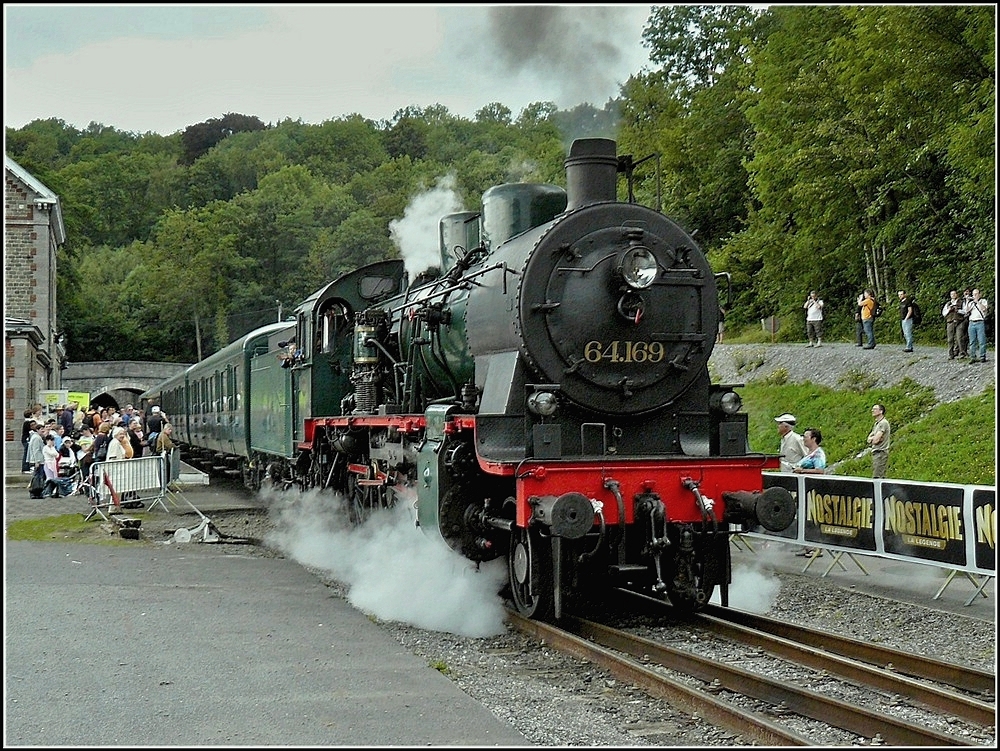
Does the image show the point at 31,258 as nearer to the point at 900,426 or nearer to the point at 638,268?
the point at 900,426

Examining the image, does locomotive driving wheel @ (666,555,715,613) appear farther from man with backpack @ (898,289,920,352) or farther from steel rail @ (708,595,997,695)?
man with backpack @ (898,289,920,352)

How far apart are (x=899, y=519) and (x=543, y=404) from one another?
4.28 metres

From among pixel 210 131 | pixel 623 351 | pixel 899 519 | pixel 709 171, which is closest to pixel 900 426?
pixel 899 519

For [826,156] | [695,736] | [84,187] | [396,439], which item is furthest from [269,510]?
[84,187]

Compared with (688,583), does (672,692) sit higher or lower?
A: lower

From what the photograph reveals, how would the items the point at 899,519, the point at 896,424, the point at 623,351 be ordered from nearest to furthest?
the point at 623,351, the point at 899,519, the point at 896,424

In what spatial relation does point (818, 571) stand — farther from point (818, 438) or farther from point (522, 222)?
point (522, 222)

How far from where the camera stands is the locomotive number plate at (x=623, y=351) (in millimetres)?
7695

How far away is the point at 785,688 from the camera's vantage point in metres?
5.67

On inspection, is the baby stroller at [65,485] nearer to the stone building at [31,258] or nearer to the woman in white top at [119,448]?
the woman in white top at [119,448]

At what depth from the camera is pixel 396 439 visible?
31.4 feet

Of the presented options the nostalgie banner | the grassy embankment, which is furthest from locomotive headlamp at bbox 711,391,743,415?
the grassy embankment

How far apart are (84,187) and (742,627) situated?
67101mm

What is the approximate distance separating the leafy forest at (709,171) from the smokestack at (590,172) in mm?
337
